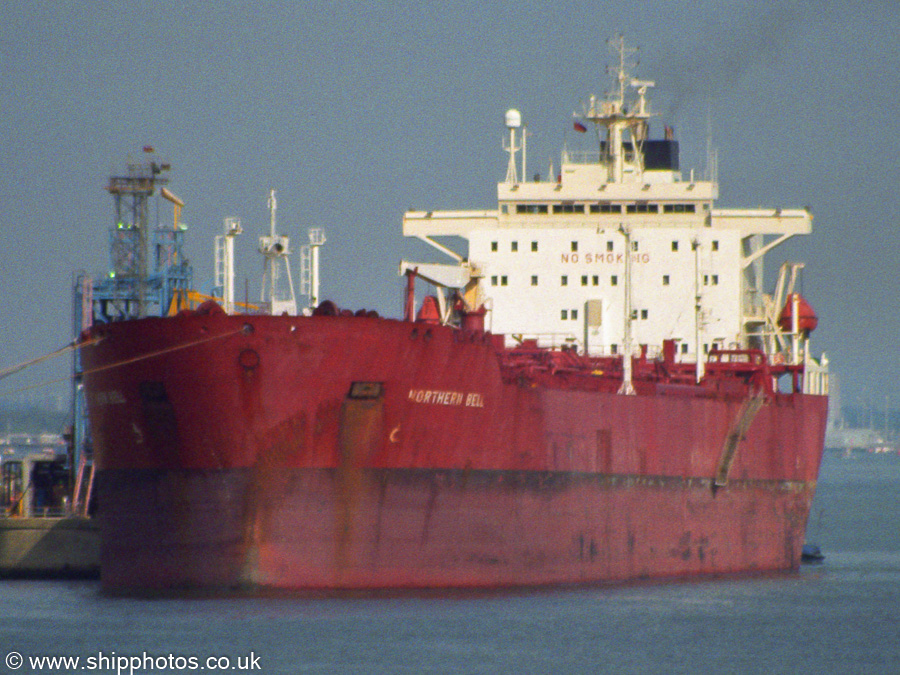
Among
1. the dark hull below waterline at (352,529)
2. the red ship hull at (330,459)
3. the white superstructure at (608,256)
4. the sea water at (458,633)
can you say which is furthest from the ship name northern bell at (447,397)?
the white superstructure at (608,256)

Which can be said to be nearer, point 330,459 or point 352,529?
point 330,459

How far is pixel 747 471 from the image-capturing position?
30.9 m

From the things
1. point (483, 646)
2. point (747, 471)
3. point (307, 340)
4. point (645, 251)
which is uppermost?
point (645, 251)

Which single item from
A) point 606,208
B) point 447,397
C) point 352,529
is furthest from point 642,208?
point 352,529

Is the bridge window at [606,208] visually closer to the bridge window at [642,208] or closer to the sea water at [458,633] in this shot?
the bridge window at [642,208]

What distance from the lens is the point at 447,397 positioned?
942 inches

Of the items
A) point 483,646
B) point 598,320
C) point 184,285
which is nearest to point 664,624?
point 483,646

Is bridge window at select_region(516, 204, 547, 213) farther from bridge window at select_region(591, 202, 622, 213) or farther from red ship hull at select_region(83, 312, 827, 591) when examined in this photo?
red ship hull at select_region(83, 312, 827, 591)

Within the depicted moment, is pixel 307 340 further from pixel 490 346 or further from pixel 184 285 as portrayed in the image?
pixel 184 285

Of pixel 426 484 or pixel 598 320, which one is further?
pixel 598 320

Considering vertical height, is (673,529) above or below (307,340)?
below

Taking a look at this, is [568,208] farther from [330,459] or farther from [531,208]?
[330,459]

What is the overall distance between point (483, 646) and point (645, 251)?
13838 mm

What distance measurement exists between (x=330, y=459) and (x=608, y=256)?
1119 centimetres
